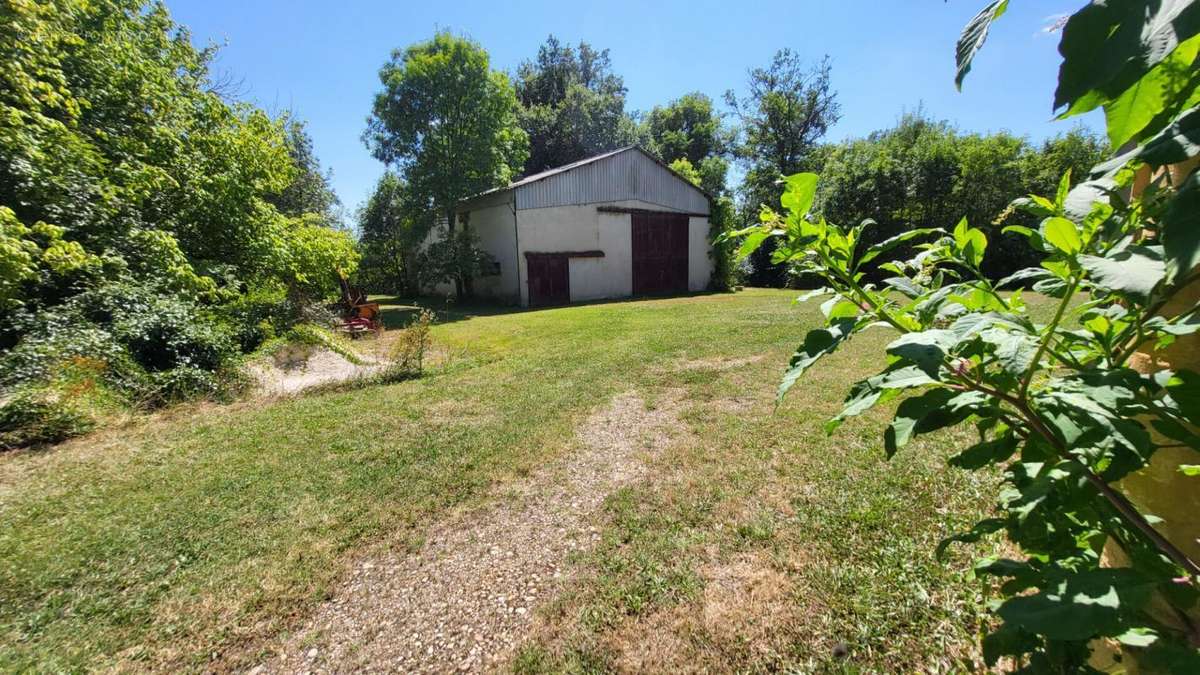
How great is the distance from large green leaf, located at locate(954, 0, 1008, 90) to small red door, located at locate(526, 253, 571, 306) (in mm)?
17428

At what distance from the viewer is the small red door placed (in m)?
17.8

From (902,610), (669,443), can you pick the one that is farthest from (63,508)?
(902,610)

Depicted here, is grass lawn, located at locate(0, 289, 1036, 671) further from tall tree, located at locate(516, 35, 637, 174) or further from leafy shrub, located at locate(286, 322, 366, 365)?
tall tree, located at locate(516, 35, 637, 174)

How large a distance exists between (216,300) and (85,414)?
13.1 feet

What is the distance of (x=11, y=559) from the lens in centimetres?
263

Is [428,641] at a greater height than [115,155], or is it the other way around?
[115,155]

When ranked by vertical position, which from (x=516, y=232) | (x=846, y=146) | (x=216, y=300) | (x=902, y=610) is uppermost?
(x=846, y=146)

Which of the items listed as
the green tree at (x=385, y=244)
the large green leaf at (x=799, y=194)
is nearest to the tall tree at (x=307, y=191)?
the green tree at (x=385, y=244)

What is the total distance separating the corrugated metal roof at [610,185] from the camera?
57.2ft

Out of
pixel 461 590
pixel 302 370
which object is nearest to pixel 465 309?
pixel 302 370

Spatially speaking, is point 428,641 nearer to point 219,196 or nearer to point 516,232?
point 219,196

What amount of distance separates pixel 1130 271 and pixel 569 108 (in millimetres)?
35999

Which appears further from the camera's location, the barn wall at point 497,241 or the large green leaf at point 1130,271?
the barn wall at point 497,241

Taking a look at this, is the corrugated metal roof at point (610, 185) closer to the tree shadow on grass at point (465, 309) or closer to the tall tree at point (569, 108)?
the tree shadow on grass at point (465, 309)
